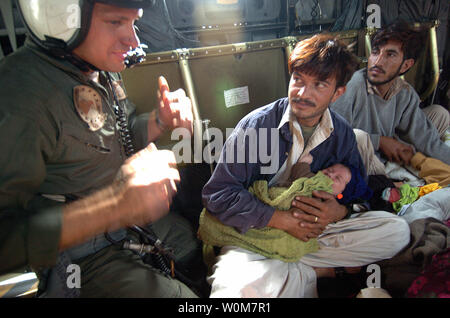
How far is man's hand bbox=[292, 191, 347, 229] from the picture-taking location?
5.10ft

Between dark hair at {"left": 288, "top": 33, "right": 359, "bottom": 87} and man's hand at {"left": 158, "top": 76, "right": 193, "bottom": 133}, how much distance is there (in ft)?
2.54

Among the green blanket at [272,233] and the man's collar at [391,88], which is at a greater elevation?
the man's collar at [391,88]

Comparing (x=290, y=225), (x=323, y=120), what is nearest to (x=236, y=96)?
(x=323, y=120)

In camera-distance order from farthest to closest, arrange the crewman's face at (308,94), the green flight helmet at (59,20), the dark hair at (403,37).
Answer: the dark hair at (403,37), the crewman's face at (308,94), the green flight helmet at (59,20)

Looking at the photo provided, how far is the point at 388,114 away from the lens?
8.64 ft

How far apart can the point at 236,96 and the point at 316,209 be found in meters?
1.79

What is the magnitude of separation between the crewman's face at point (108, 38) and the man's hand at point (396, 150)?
2.46 metres

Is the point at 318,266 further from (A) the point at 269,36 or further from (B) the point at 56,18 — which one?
(A) the point at 269,36

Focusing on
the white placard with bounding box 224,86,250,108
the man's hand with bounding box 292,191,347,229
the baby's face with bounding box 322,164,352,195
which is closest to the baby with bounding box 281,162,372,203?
the baby's face with bounding box 322,164,352,195

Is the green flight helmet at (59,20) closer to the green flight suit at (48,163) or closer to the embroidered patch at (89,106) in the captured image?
the green flight suit at (48,163)

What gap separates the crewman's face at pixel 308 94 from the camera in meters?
1.63

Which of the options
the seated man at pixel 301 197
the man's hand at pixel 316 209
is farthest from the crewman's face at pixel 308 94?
the man's hand at pixel 316 209

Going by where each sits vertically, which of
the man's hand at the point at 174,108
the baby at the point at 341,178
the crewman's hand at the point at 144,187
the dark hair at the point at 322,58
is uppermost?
the dark hair at the point at 322,58

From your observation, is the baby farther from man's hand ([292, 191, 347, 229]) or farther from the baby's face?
man's hand ([292, 191, 347, 229])
